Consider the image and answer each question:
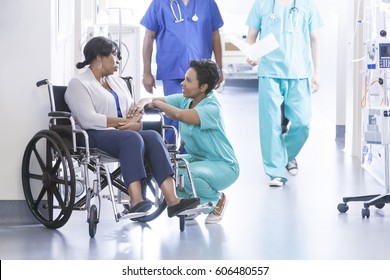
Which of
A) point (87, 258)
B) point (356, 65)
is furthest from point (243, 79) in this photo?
point (87, 258)

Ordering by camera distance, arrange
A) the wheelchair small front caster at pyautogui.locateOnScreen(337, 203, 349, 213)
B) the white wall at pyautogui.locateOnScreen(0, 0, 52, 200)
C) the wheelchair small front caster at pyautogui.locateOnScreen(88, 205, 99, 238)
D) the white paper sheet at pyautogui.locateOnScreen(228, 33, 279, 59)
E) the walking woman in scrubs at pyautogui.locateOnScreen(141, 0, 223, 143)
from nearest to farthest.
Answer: the wheelchair small front caster at pyautogui.locateOnScreen(88, 205, 99, 238)
the white wall at pyautogui.locateOnScreen(0, 0, 52, 200)
the wheelchair small front caster at pyautogui.locateOnScreen(337, 203, 349, 213)
the walking woman in scrubs at pyautogui.locateOnScreen(141, 0, 223, 143)
the white paper sheet at pyautogui.locateOnScreen(228, 33, 279, 59)

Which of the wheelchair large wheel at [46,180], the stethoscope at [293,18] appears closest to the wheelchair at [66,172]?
the wheelchair large wheel at [46,180]

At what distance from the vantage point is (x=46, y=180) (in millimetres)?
4320

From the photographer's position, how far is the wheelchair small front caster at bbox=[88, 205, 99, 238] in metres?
4.06

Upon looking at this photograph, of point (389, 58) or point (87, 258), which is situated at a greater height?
point (389, 58)

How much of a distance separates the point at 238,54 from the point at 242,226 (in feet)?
26.4

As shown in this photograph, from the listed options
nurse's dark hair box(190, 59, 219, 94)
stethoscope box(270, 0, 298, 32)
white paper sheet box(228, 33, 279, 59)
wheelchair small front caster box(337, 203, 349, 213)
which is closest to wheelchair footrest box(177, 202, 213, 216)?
nurse's dark hair box(190, 59, 219, 94)

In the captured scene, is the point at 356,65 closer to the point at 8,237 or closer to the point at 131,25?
the point at 131,25

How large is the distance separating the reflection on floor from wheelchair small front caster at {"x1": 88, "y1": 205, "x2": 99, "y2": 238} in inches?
1.5

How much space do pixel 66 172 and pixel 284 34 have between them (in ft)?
7.02

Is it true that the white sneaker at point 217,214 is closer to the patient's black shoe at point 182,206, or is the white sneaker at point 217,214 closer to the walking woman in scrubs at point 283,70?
the patient's black shoe at point 182,206

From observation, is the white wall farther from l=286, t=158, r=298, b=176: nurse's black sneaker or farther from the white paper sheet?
l=286, t=158, r=298, b=176: nurse's black sneaker

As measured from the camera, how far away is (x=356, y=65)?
22.7 ft

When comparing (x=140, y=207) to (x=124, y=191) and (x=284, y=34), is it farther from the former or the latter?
(x=284, y=34)
